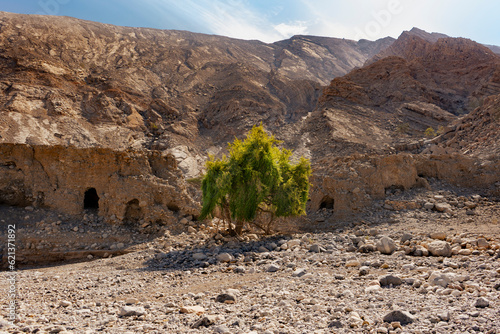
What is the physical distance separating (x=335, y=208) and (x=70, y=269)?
12.4 meters

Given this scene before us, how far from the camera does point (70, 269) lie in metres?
11.2

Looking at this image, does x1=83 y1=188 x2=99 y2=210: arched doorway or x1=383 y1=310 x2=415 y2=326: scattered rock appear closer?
x1=383 y1=310 x2=415 y2=326: scattered rock

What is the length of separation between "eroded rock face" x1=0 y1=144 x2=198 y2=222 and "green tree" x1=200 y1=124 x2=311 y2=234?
2953mm

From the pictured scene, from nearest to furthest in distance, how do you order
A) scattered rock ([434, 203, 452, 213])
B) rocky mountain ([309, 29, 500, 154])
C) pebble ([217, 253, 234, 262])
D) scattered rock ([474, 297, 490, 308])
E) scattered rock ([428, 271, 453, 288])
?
scattered rock ([474, 297, 490, 308]), scattered rock ([428, 271, 453, 288]), pebble ([217, 253, 234, 262]), scattered rock ([434, 203, 452, 213]), rocky mountain ([309, 29, 500, 154])

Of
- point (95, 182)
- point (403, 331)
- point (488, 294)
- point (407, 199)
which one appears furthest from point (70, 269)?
point (407, 199)

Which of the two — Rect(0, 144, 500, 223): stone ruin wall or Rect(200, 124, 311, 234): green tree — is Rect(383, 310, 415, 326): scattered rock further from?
Rect(0, 144, 500, 223): stone ruin wall

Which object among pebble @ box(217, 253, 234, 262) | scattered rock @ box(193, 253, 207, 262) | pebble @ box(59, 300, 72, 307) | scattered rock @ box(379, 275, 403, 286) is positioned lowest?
pebble @ box(59, 300, 72, 307)

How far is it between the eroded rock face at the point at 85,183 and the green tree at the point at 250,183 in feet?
9.69

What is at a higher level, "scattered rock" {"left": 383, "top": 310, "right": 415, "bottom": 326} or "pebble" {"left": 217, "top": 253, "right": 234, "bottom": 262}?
"scattered rock" {"left": 383, "top": 310, "right": 415, "bottom": 326}

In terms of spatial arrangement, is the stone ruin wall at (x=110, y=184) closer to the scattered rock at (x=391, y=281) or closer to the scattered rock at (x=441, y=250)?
the scattered rock at (x=441, y=250)

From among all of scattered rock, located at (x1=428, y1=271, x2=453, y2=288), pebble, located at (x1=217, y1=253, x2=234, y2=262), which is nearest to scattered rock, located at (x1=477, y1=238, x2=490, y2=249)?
scattered rock, located at (x1=428, y1=271, x2=453, y2=288)

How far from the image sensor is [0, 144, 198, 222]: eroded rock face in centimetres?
1462

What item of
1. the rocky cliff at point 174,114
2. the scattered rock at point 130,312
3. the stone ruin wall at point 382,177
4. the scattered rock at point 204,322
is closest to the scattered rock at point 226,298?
the scattered rock at point 204,322

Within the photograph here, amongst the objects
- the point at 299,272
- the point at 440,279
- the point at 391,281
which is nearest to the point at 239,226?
the point at 299,272
